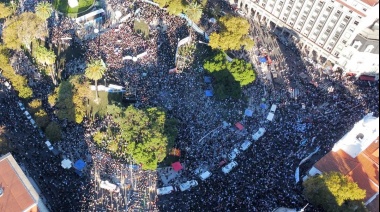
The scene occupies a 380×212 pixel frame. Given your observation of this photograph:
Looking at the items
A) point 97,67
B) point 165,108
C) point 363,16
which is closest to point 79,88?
point 97,67

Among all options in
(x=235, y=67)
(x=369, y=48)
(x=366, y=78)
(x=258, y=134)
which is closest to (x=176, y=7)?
(x=235, y=67)

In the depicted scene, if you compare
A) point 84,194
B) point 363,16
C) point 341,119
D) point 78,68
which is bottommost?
point 84,194

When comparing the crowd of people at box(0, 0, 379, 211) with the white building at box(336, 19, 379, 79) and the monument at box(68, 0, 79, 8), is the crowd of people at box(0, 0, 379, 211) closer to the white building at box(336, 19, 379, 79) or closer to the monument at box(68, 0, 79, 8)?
the white building at box(336, 19, 379, 79)

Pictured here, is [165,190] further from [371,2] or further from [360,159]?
[371,2]

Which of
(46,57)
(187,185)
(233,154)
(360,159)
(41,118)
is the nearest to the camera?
(360,159)

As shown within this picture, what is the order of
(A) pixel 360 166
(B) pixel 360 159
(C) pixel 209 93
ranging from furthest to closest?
1. (C) pixel 209 93
2. (B) pixel 360 159
3. (A) pixel 360 166

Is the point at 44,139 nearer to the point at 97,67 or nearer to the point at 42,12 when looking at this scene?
the point at 97,67
